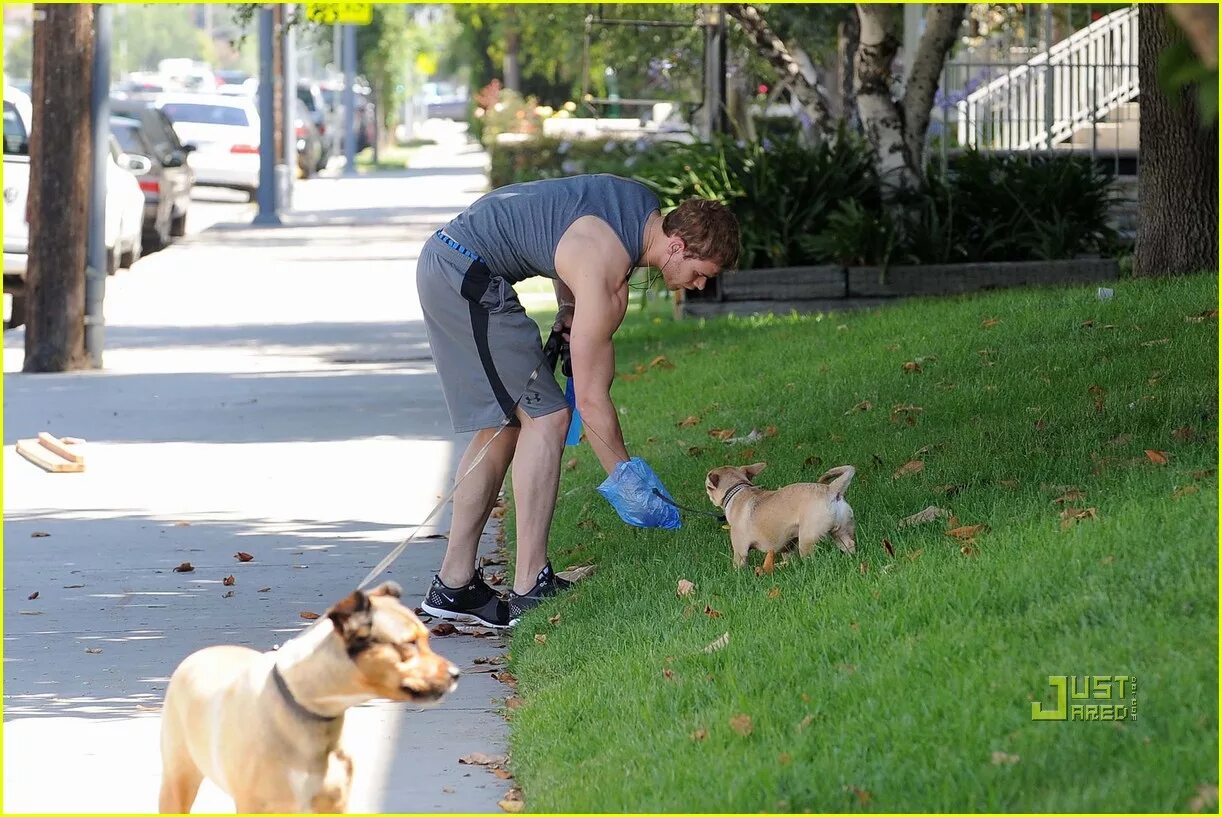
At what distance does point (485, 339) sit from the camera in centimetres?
642

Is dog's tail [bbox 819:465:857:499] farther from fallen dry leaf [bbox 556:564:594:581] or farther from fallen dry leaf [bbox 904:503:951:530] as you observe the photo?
fallen dry leaf [bbox 556:564:594:581]

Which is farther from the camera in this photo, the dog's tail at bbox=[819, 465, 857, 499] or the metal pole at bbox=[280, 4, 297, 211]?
the metal pole at bbox=[280, 4, 297, 211]

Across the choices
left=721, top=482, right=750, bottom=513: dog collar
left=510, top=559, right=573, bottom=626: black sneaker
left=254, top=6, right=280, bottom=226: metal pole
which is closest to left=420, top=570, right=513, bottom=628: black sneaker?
left=510, top=559, right=573, bottom=626: black sneaker

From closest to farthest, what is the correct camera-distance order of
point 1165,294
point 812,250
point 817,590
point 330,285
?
point 817,590 < point 1165,294 < point 812,250 < point 330,285

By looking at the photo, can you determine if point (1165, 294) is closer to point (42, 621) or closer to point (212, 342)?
point (42, 621)

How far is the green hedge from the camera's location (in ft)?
46.6

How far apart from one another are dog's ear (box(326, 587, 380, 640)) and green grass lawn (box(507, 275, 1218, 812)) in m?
0.94

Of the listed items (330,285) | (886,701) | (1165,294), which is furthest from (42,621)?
(330,285)

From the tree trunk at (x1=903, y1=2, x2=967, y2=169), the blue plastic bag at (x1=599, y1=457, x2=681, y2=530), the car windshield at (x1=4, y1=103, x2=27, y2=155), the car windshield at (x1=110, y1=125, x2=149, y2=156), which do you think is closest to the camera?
Result: the blue plastic bag at (x1=599, y1=457, x2=681, y2=530)

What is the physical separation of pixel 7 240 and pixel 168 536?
342 inches

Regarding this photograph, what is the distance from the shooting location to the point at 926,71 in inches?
564

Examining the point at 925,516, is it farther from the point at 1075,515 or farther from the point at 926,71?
the point at 926,71

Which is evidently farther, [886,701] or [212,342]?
[212,342]

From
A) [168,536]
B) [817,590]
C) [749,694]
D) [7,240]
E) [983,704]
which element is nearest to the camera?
[983,704]
